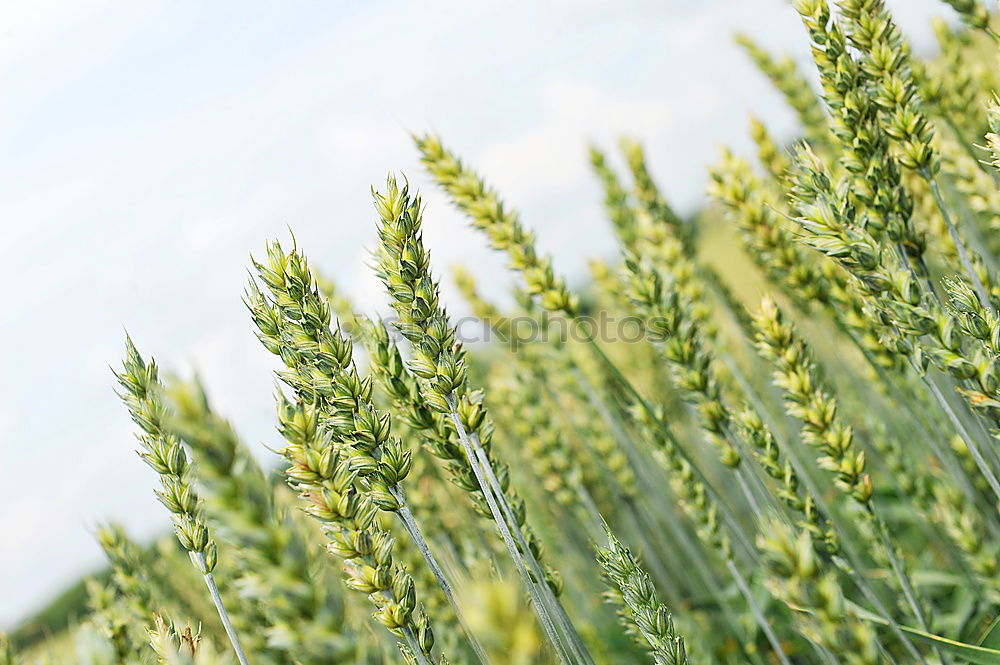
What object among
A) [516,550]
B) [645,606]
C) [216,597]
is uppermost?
[216,597]

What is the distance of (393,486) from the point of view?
1.64 m

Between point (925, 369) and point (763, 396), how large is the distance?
332cm

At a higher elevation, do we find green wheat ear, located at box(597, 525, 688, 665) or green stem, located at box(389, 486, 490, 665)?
green stem, located at box(389, 486, 490, 665)

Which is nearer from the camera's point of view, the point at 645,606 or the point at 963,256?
the point at 645,606

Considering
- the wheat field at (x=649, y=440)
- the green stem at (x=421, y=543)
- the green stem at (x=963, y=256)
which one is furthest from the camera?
the green stem at (x=963, y=256)

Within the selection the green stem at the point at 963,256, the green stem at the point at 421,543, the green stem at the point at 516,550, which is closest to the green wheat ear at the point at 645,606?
the green stem at the point at 516,550

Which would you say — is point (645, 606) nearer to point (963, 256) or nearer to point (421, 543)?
point (421, 543)

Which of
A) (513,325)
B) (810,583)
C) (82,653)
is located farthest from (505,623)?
(513,325)

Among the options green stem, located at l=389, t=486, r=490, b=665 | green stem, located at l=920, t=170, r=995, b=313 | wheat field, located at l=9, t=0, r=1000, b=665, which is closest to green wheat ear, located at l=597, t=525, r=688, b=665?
wheat field, located at l=9, t=0, r=1000, b=665

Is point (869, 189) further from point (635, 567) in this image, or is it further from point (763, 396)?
point (763, 396)

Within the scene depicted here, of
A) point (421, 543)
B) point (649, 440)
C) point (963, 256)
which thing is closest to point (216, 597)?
point (421, 543)

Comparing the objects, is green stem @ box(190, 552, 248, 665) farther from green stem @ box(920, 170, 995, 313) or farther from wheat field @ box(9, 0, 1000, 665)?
green stem @ box(920, 170, 995, 313)

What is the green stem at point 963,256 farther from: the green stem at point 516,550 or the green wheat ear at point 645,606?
the green stem at point 516,550

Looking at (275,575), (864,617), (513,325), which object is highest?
(513,325)
